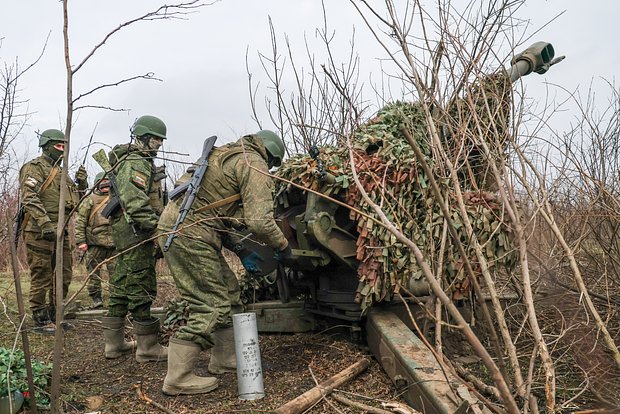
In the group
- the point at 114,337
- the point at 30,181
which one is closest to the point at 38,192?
the point at 30,181

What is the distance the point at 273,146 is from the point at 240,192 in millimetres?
655

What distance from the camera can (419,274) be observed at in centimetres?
474

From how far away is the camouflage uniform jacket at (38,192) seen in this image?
21.2 ft

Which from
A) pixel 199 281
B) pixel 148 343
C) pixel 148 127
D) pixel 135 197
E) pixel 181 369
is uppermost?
pixel 148 127

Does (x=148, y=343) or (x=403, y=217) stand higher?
(x=403, y=217)

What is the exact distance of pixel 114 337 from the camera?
18.2 ft

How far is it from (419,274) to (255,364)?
1.56 metres

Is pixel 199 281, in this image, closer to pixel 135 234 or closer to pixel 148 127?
pixel 135 234

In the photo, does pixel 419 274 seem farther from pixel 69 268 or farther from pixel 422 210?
pixel 69 268

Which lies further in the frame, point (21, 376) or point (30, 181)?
point (30, 181)

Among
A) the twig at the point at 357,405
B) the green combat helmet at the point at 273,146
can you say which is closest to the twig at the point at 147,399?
the twig at the point at 357,405

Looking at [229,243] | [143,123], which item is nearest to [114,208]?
[143,123]

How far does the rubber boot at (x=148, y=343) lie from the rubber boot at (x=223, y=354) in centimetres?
71

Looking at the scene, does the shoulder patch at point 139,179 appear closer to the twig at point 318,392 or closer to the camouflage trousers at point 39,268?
the camouflage trousers at point 39,268
